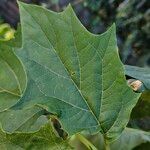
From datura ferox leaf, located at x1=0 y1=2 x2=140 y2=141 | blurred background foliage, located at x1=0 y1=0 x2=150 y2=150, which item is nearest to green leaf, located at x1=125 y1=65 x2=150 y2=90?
datura ferox leaf, located at x1=0 y1=2 x2=140 y2=141

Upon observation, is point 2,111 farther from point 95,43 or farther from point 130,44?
point 130,44

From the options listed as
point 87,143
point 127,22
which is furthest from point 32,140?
point 127,22

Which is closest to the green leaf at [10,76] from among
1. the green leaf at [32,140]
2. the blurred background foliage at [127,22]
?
the green leaf at [32,140]

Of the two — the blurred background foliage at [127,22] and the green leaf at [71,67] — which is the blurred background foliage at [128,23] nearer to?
the blurred background foliage at [127,22]

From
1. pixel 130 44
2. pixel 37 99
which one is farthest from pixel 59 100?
pixel 130 44

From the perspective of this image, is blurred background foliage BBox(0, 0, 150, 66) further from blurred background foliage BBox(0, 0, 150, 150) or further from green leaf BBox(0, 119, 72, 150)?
green leaf BBox(0, 119, 72, 150)

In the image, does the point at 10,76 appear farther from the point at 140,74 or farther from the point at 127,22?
the point at 127,22
